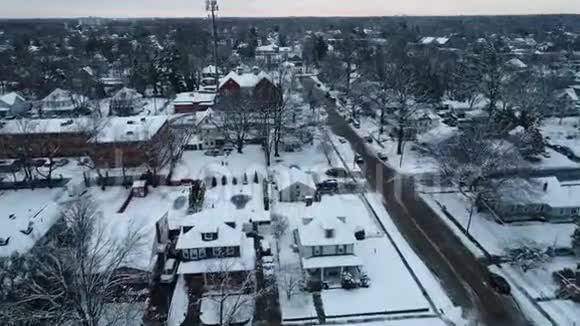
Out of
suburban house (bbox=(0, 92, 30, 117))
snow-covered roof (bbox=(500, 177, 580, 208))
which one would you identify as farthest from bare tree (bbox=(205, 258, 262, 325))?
suburban house (bbox=(0, 92, 30, 117))

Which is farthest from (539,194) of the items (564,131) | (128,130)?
(128,130)

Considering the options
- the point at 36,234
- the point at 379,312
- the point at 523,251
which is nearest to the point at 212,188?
the point at 36,234

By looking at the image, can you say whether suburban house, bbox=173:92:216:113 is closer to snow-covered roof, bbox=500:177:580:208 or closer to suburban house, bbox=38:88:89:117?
suburban house, bbox=38:88:89:117

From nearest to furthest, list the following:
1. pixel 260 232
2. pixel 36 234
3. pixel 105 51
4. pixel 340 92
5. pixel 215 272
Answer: pixel 215 272 < pixel 36 234 < pixel 260 232 < pixel 340 92 < pixel 105 51

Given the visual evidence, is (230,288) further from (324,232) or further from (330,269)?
(324,232)

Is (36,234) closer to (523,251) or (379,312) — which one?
(379,312)

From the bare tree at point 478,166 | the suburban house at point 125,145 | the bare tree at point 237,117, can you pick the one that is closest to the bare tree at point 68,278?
the suburban house at point 125,145
